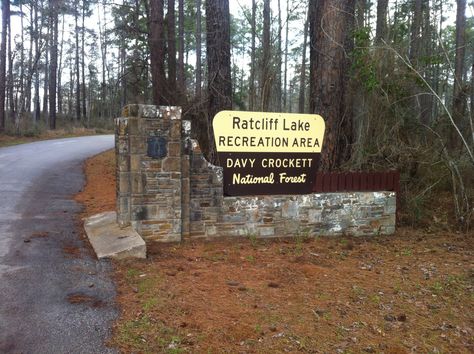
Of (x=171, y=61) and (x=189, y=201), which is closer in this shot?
(x=189, y=201)

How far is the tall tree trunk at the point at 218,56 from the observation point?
9.70 meters

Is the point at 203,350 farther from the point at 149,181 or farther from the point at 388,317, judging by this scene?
the point at 149,181

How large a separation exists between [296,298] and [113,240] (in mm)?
2864

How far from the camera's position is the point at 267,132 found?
23.0ft

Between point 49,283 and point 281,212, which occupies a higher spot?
point 281,212

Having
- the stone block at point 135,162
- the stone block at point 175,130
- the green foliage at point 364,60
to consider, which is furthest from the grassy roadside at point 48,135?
the green foliage at point 364,60

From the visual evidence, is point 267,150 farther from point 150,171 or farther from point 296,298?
point 296,298

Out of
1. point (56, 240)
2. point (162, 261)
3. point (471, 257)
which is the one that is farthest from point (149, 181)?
point (471, 257)

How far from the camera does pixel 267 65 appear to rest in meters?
9.18

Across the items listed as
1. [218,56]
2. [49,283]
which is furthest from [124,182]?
[218,56]

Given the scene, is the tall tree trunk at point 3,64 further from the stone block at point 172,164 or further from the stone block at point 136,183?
the stone block at point 172,164

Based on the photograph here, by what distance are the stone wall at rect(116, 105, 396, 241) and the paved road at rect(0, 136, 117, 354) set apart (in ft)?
3.66

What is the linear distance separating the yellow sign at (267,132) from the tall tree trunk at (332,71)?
3.46 ft

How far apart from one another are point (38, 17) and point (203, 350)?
37012 millimetres
